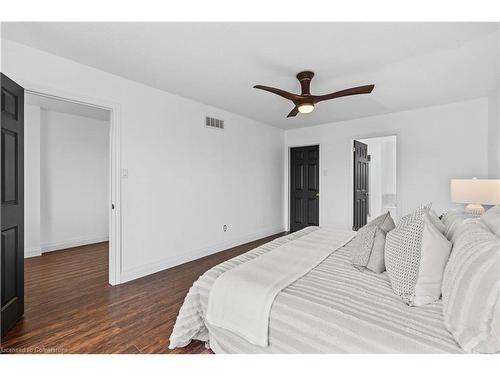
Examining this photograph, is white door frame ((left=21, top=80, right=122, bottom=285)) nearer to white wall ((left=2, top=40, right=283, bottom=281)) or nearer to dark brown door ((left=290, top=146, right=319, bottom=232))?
white wall ((left=2, top=40, right=283, bottom=281))

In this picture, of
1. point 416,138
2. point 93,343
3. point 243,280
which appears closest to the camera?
point 243,280

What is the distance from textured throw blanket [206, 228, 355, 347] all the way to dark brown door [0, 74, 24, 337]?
5.42 feet

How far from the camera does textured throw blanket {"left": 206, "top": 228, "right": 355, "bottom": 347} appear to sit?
4.33 ft

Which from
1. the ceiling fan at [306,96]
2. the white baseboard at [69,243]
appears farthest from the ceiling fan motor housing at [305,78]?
the white baseboard at [69,243]

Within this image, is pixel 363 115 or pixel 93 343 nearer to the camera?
pixel 93 343

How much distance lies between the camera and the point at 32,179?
3.88m

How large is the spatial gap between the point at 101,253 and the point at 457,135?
5.80 metres

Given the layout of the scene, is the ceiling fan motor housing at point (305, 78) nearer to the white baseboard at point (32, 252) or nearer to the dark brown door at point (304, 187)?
the dark brown door at point (304, 187)

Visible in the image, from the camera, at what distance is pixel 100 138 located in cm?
478

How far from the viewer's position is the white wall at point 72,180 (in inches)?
162

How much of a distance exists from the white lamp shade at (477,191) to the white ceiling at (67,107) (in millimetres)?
4849

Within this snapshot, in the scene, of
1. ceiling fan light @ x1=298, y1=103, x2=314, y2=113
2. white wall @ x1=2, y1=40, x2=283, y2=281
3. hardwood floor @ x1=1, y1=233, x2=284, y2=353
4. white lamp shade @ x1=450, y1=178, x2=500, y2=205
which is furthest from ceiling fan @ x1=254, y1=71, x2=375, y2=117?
hardwood floor @ x1=1, y1=233, x2=284, y2=353
